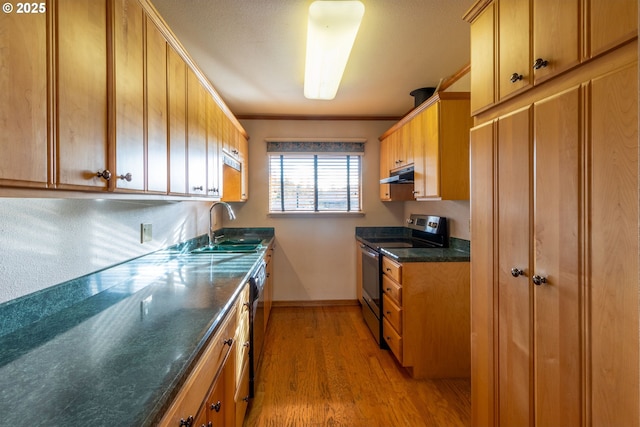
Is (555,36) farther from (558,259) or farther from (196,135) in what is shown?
(196,135)

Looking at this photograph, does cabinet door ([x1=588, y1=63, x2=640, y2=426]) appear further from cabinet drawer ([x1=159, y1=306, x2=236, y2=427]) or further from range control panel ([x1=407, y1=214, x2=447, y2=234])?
range control panel ([x1=407, y1=214, x2=447, y2=234])

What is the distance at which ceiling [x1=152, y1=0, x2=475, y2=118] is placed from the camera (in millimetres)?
1651

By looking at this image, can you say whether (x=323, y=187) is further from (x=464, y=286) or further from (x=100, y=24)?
(x=100, y=24)

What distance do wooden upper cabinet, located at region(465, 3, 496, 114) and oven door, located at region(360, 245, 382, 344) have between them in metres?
1.63

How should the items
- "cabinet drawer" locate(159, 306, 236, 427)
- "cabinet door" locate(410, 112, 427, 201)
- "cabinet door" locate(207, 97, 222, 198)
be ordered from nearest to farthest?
"cabinet drawer" locate(159, 306, 236, 427) → "cabinet door" locate(207, 97, 222, 198) → "cabinet door" locate(410, 112, 427, 201)

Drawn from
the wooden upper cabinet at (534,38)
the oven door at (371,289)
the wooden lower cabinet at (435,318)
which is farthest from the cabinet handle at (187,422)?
the oven door at (371,289)

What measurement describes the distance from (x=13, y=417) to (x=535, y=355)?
1.47 metres

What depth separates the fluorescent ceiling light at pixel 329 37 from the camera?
144 centimetres

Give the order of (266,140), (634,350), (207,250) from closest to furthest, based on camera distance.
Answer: (634,350), (207,250), (266,140)

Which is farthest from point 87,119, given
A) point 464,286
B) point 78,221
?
point 464,286

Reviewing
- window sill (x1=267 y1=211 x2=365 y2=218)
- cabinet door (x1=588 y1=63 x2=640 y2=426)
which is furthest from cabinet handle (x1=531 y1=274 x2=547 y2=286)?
window sill (x1=267 y1=211 x2=365 y2=218)

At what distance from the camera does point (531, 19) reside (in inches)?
40.2

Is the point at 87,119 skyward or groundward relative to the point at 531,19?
groundward

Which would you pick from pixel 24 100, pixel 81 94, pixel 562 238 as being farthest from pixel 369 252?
pixel 24 100
